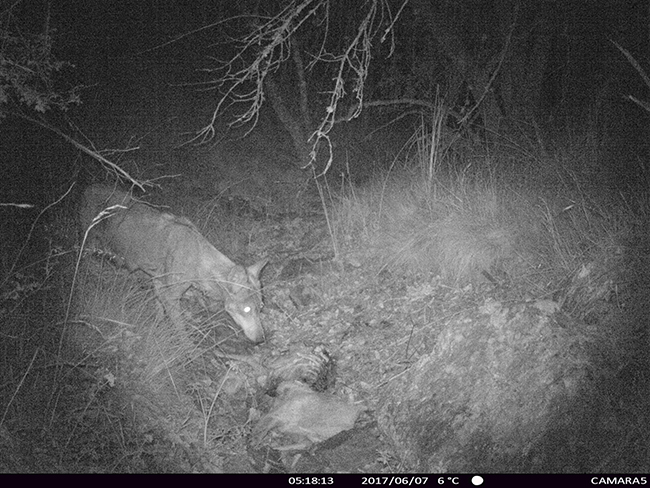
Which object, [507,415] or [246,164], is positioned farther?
[246,164]

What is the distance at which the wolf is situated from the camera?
21.9ft

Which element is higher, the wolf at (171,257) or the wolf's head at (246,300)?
the wolf at (171,257)

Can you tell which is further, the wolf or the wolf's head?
the wolf

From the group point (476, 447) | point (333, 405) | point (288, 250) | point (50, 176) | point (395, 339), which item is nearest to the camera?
point (476, 447)

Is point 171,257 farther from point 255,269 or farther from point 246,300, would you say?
point 246,300

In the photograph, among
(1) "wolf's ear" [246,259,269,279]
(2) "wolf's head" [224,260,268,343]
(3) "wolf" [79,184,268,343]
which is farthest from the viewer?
(1) "wolf's ear" [246,259,269,279]

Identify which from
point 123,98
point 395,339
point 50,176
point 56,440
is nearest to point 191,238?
point 50,176

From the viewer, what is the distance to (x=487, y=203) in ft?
23.2

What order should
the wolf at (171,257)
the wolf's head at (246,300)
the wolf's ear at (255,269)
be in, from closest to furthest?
the wolf's head at (246,300)
the wolf at (171,257)
the wolf's ear at (255,269)

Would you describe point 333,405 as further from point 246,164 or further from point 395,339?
point 246,164

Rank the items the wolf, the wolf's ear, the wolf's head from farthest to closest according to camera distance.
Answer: the wolf's ear
the wolf
the wolf's head

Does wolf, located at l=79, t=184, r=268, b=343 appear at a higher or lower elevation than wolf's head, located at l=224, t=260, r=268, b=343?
higher

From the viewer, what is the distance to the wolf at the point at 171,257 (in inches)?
263

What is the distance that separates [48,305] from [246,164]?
5612 mm
